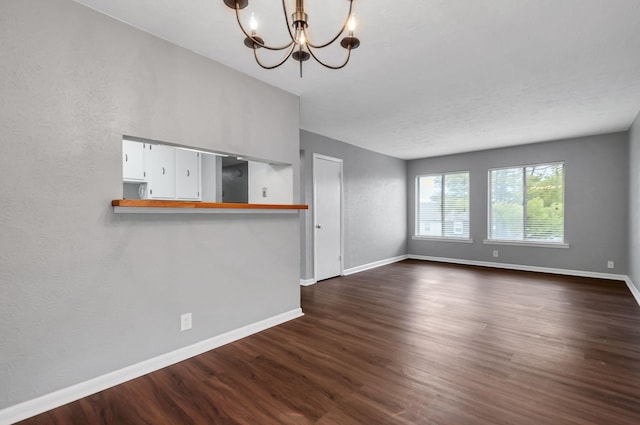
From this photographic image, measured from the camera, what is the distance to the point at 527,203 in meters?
5.81

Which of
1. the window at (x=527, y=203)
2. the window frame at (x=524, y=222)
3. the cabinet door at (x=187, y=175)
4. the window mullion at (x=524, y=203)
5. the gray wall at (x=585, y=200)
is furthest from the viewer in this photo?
the window mullion at (x=524, y=203)

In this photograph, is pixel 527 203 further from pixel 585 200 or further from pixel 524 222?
pixel 585 200

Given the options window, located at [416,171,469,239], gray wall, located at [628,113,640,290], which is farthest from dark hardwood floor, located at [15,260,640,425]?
window, located at [416,171,469,239]

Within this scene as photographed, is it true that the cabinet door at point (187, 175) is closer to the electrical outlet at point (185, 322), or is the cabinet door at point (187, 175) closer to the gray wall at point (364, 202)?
the gray wall at point (364, 202)

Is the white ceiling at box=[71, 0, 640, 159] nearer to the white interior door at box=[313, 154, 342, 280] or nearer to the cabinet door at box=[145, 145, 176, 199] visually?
the white interior door at box=[313, 154, 342, 280]

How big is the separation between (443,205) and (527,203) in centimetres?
162

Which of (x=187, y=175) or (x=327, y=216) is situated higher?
(x=187, y=175)

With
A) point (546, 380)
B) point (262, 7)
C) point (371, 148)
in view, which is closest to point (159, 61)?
point (262, 7)

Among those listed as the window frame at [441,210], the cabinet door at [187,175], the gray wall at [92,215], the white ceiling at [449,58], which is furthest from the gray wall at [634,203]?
the cabinet door at [187,175]

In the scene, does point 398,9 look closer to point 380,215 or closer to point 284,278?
point 284,278

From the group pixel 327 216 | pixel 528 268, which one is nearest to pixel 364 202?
pixel 327 216

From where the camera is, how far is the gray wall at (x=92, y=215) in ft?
5.56

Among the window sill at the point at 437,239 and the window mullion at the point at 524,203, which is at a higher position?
the window mullion at the point at 524,203

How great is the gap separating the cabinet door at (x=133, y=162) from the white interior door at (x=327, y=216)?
2.42 metres
